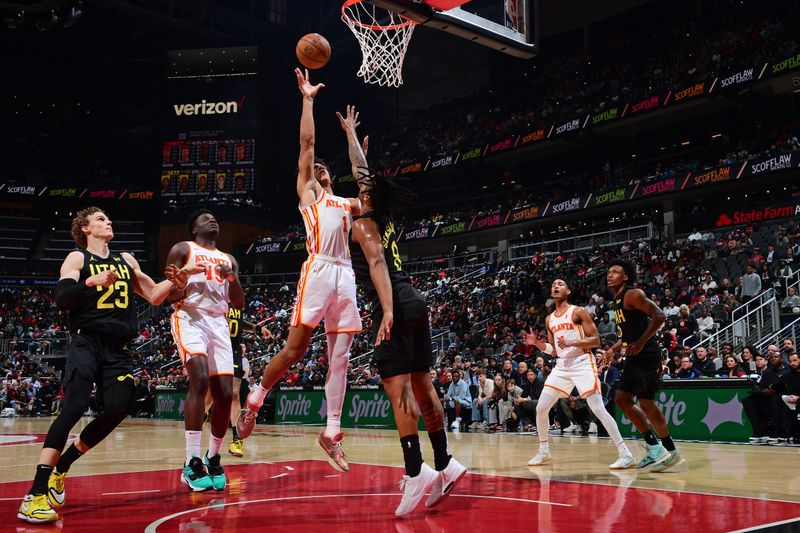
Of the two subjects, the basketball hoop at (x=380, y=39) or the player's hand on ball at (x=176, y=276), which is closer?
the player's hand on ball at (x=176, y=276)

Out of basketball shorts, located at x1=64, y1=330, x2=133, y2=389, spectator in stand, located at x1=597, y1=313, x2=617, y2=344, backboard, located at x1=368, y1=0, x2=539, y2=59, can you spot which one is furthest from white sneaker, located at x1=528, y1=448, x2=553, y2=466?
spectator in stand, located at x1=597, y1=313, x2=617, y2=344

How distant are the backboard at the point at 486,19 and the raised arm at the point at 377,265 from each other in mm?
4377

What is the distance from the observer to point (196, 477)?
5785 millimetres

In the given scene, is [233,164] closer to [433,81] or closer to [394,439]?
[433,81]

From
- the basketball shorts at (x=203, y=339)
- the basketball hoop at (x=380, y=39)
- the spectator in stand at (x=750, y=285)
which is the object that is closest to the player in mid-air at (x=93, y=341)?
the basketball shorts at (x=203, y=339)

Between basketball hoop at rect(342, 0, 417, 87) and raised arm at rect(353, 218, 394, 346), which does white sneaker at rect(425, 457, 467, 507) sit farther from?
basketball hoop at rect(342, 0, 417, 87)

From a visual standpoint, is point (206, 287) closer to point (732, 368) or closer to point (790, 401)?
point (790, 401)

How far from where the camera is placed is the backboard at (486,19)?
882cm

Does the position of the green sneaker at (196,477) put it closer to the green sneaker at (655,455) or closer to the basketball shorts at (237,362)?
the basketball shorts at (237,362)

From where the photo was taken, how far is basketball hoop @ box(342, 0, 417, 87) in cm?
1089

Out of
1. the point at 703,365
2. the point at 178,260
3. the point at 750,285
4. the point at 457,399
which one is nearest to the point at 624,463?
the point at 178,260

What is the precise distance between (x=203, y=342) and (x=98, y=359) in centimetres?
111

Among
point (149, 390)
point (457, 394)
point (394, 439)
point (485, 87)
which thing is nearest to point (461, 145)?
point (485, 87)

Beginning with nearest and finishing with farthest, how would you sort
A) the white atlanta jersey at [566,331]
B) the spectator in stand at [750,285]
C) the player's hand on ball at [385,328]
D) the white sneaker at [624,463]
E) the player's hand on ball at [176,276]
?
the player's hand on ball at [385,328] < the player's hand on ball at [176,276] < the white sneaker at [624,463] < the white atlanta jersey at [566,331] < the spectator in stand at [750,285]
